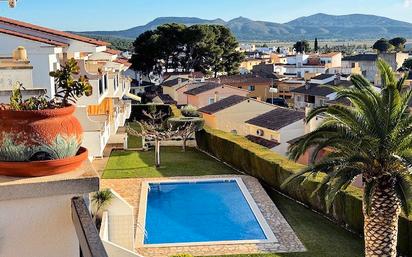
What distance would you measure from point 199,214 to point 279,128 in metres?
11.5

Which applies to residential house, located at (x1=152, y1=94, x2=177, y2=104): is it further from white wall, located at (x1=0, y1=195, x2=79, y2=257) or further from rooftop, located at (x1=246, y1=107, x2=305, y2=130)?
white wall, located at (x1=0, y1=195, x2=79, y2=257)

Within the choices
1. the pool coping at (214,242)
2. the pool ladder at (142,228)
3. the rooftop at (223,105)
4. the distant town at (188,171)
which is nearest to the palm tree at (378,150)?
the distant town at (188,171)

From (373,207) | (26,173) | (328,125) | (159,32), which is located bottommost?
(373,207)

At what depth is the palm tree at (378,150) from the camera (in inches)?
535

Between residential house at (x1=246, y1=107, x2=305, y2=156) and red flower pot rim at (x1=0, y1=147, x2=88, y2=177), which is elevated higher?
red flower pot rim at (x1=0, y1=147, x2=88, y2=177)

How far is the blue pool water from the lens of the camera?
19969mm

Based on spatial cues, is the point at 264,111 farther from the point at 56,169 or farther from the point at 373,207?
the point at 56,169

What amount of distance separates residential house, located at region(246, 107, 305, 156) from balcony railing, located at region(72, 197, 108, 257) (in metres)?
30.2

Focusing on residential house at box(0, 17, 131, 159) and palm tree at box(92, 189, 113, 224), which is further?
residential house at box(0, 17, 131, 159)

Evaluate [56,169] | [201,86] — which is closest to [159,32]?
[201,86]

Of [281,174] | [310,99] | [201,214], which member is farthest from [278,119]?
[310,99]

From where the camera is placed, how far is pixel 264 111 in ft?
137

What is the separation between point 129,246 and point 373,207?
776 cm

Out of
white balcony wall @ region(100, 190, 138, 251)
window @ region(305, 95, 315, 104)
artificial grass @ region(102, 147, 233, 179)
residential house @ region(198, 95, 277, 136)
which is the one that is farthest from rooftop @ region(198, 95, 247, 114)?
white balcony wall @ region(100, 190, 138, 251)
